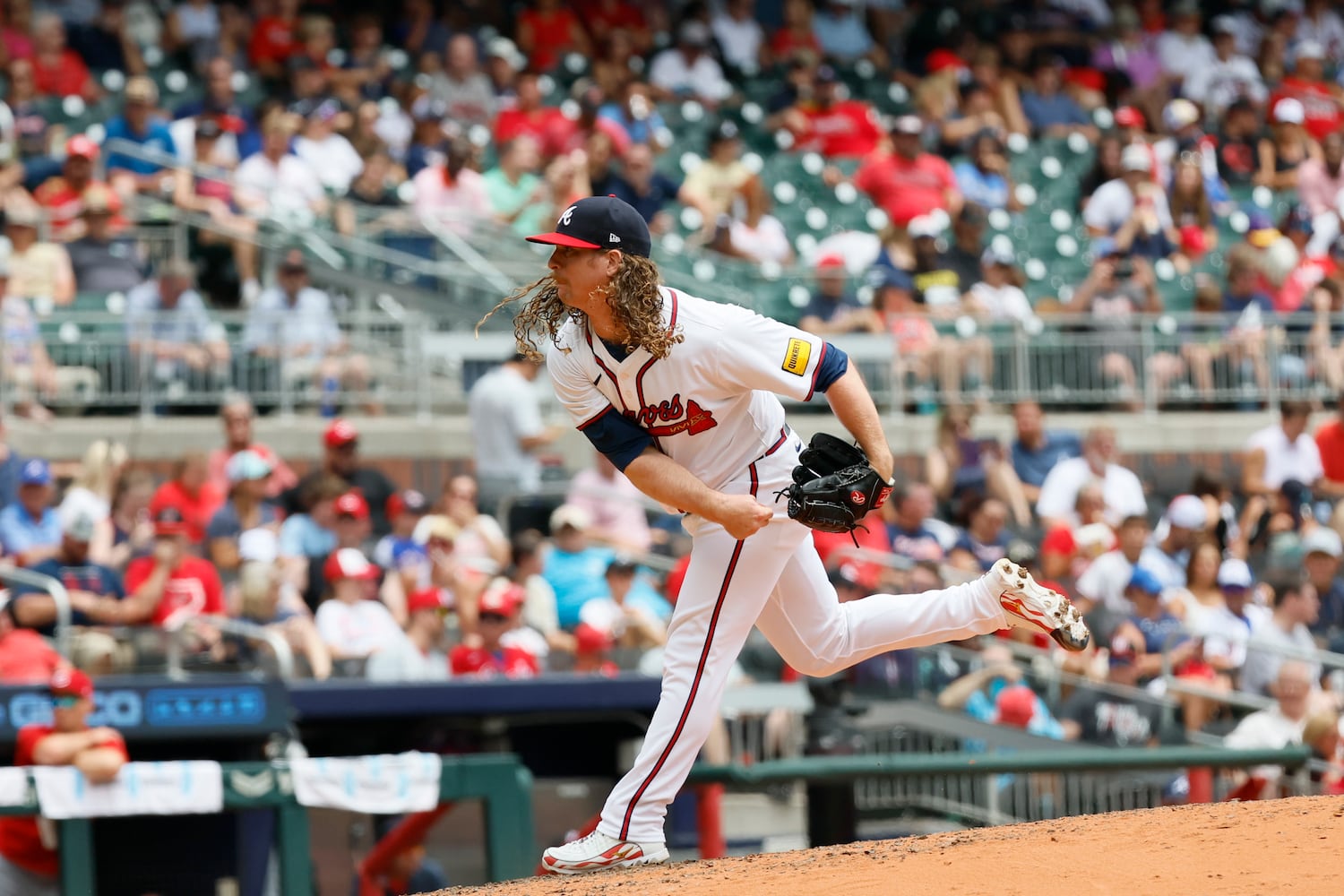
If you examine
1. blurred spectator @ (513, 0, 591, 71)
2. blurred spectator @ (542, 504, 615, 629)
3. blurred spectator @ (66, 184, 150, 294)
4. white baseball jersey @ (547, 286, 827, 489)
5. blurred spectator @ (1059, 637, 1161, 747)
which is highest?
blurred spectator @ (513, 0, 591, 71)

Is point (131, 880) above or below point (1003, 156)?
below

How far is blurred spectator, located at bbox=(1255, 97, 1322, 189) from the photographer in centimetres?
1530

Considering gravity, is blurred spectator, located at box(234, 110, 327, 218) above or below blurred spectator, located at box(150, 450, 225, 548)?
above

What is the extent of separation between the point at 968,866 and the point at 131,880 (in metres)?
3.80

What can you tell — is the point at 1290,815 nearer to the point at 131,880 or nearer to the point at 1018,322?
the point at 131,880

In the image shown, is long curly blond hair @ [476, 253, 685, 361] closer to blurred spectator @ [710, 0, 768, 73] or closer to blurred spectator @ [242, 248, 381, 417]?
blurred spectator @ [242, 248, 381, 417]

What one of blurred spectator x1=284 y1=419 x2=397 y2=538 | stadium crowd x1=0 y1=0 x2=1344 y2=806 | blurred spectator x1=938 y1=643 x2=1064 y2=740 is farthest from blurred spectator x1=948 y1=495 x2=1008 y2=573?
blurred spectator x1=284 y1=419 x2=397 y2=538

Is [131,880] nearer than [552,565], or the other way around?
[131,880]

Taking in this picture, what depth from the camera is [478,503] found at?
33.2 ft

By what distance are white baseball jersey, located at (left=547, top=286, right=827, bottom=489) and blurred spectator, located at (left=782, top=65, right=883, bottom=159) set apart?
962 cm

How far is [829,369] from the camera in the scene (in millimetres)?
5059

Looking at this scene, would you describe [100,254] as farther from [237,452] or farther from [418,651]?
[418,651]

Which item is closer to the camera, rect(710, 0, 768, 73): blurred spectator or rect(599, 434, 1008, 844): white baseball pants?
rect(599, 434, 1008, 844): white baseball pants

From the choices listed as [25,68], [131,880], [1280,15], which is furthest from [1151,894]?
[1280,15]
